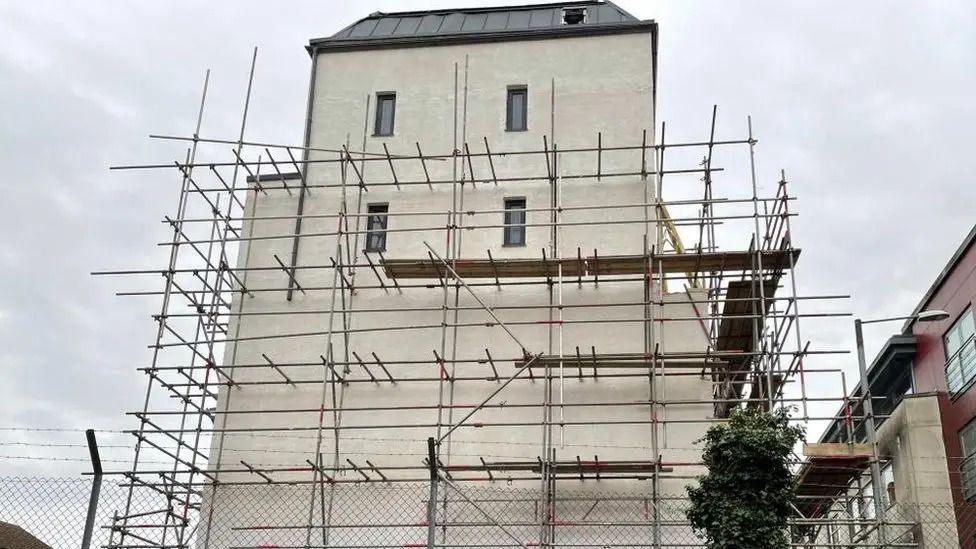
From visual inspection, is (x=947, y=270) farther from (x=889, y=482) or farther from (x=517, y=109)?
(x=517, y=109)

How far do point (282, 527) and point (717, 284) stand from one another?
992 cm

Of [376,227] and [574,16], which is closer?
[376,227]

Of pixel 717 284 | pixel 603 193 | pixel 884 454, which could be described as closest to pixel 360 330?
pixel 603 193

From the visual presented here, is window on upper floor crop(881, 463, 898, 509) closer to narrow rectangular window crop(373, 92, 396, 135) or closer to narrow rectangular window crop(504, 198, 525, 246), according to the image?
narrow rectangular window crop(504, 198, 525, 246)

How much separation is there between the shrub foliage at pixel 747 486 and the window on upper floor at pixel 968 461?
12.0m

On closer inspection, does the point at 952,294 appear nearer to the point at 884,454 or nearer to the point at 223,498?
the point at 884,454

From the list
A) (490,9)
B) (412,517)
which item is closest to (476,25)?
(490,9)

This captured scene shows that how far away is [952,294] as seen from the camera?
26.2m

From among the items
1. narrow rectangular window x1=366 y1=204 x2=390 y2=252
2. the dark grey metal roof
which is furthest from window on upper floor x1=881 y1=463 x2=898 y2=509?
narrow rectangular window x1=366 y1=204 x2=390 y2=252

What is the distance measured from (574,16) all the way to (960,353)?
12.2 metres

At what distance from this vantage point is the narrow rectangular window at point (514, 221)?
21.6m

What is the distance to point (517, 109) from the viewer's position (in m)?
23.2

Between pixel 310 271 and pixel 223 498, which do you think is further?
pixel 310 271

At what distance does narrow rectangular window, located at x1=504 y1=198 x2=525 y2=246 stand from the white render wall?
0.54 ft
